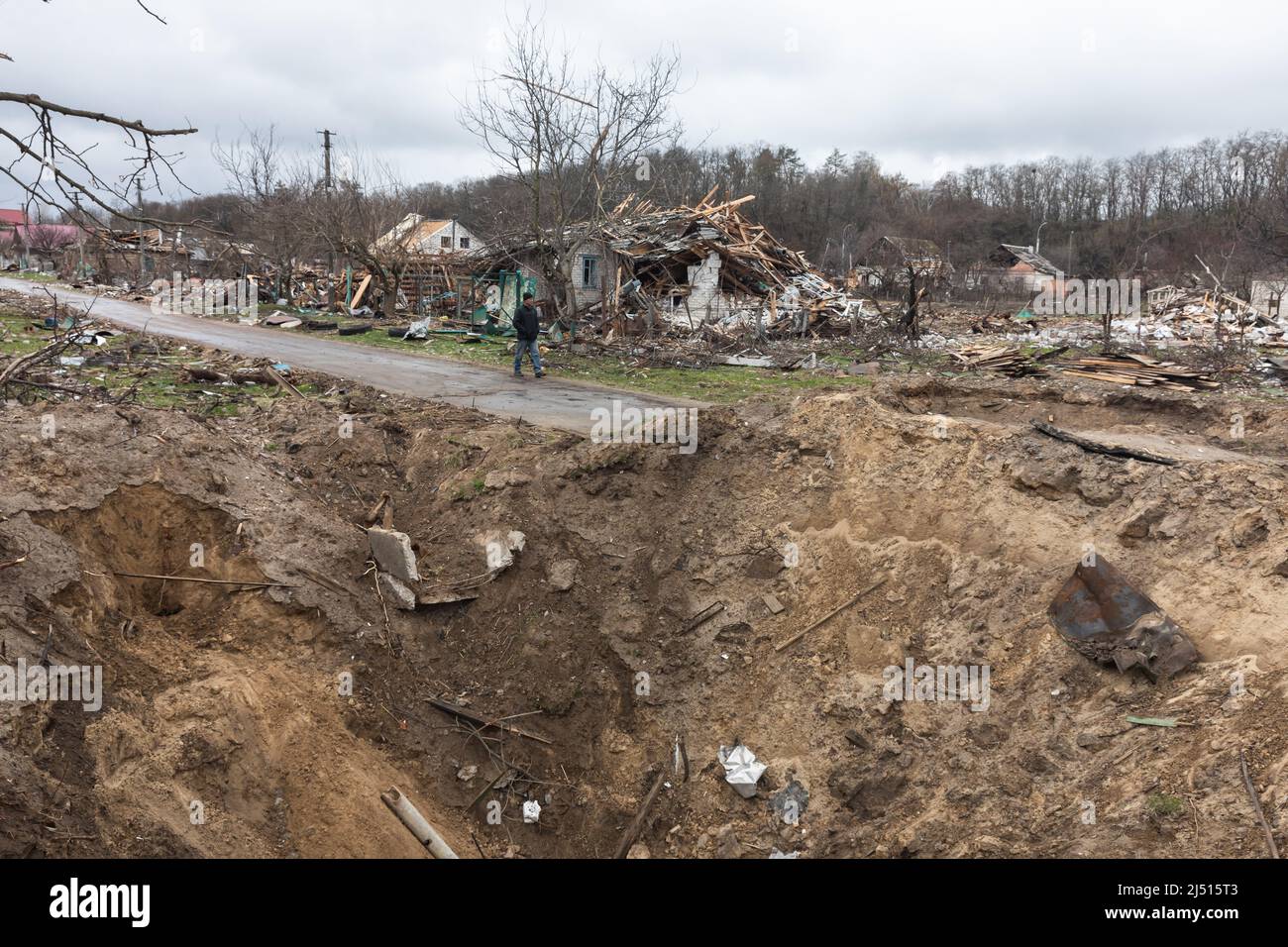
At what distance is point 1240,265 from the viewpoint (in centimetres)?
3080

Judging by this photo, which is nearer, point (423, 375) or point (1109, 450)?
point (1109, 450)

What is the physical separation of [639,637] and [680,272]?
19.3m

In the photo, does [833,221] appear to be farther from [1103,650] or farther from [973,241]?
[1103,650]

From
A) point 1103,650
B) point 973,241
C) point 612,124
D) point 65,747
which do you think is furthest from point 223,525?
point 973,241

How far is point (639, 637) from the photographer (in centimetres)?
799

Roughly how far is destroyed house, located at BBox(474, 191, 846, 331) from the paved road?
6378 mm

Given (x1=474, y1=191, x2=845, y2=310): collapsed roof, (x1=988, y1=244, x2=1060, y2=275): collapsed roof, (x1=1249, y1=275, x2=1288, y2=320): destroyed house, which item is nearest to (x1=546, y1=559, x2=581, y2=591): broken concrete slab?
(x1=474, y1=191, x2=845, y2=310): collapsed roof

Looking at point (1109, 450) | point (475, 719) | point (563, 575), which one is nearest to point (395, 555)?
point (563, 575)

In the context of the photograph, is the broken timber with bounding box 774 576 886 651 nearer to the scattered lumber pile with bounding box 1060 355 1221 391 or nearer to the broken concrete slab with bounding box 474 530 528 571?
the broken concrete slab with bounding box 474 530 528 571

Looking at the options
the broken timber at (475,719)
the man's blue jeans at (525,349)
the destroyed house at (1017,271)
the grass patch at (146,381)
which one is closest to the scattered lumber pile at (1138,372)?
the man's blue jeans at (525,349)

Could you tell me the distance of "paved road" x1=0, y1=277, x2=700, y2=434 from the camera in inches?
495

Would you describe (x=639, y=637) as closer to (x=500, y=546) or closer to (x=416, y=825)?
(x=500, y=546)

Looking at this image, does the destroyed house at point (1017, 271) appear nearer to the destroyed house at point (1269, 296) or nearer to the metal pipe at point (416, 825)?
the destroyed house at point (1269, 296)

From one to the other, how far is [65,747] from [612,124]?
18089 millimetres
